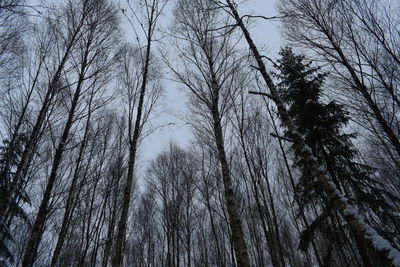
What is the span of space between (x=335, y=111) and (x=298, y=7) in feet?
13.9

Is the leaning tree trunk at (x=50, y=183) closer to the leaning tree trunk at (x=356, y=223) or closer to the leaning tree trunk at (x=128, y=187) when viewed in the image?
the leaning tree trunk at (x=128, y=187)

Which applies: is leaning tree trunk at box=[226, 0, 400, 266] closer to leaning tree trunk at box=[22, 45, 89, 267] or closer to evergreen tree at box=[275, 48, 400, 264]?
evergreen tree at box=[275, 48, 400, 264]

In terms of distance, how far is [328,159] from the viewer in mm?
6805

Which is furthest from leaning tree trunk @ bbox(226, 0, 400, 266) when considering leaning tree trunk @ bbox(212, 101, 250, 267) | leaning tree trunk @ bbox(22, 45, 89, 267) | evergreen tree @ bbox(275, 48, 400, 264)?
leaning tree trunk @ bbox(22, 45, 89, 267)

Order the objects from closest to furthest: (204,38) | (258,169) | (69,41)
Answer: (69,41) → (204,38) → (258,169)

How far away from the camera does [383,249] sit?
7.45 feet

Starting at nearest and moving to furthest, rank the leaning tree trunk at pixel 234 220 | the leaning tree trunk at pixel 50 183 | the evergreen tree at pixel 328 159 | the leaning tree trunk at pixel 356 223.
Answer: the leaning tree trunk at pixel 356 223 → the leaning tree trunk at pixel 234 220 → the leaning tree trunk at pixel 50 183 → the evergreen tree at pixel 328 159

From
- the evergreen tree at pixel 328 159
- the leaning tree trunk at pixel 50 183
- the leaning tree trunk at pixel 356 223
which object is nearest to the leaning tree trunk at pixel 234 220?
the leaning tree trunk at pixel 356 223

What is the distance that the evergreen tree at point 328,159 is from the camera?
241 inches

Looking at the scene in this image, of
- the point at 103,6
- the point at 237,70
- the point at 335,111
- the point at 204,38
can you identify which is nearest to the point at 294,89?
the point at 335,111

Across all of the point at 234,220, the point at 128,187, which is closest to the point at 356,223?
the point at 234,220

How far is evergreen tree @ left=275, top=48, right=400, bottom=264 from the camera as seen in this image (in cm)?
613

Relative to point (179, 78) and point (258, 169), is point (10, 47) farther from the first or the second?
point (258, 169)

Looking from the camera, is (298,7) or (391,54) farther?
(298,7)
